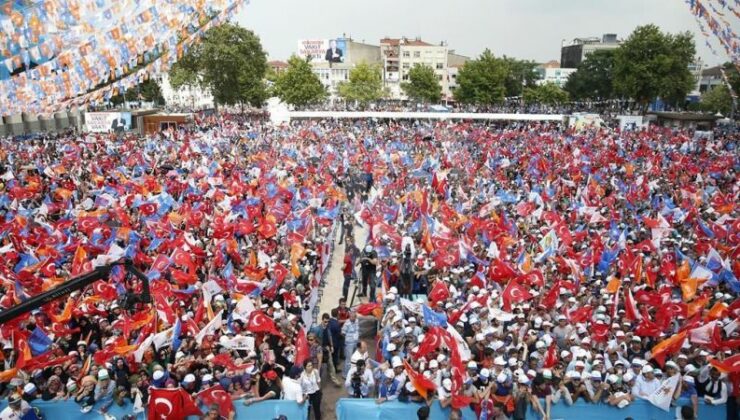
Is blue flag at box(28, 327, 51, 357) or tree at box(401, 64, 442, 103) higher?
tree at box(401, 64, 442, 103)

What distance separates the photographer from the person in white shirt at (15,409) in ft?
21.2

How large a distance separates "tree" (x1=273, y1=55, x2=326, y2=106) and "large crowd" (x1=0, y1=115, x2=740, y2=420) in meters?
39.0

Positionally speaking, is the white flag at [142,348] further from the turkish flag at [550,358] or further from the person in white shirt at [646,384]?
the person in white shirt at [646,384]

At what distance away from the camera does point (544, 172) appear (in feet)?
71.9

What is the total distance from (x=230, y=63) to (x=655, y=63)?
137 feet

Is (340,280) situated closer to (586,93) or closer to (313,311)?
(313,311)

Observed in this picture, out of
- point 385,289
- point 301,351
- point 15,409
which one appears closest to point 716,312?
point 385,289

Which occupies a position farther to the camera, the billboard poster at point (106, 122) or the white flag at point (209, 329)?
the billboard poster at point (106, 122)

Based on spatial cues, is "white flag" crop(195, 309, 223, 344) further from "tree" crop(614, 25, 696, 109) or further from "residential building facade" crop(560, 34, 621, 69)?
"residential building facade" crop(560, 34, 621, 69)

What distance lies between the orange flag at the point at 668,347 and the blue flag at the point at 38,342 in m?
9.05

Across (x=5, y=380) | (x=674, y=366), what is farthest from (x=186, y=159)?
(x=674, y=366)

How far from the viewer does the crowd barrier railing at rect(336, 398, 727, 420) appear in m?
6.83

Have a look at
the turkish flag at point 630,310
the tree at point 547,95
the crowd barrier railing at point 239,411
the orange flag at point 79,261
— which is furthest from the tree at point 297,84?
the crowd barrier railing at point 239,411

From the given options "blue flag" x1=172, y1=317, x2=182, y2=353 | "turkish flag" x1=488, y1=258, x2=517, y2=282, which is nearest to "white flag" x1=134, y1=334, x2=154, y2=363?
"blue flag" x1=172, y1=317, x2=182, y2=353
